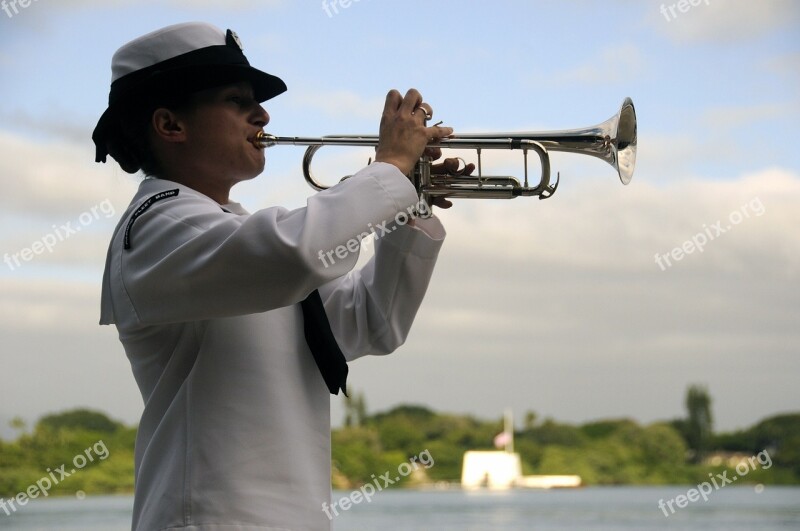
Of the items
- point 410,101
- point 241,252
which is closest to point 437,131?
point 410,101

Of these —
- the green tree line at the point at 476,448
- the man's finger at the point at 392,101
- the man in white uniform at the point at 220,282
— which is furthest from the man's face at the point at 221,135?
the green tree line at the point at 476,448

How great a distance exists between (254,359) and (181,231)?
9.0 inches

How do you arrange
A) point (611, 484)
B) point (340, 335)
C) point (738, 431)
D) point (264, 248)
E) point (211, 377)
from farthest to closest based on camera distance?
point (611, 484)
point (738, 431)
point (340, 335)
point (211, 377)
point (264, 248)

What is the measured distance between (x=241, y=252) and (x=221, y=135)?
1.13ft

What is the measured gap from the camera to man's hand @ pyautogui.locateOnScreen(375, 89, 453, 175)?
5.93 feet

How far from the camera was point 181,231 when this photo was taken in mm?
1699

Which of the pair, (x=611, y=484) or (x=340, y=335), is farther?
(x=611, y=484)

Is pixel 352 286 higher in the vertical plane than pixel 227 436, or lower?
higher

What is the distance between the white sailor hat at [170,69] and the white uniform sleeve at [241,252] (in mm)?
246

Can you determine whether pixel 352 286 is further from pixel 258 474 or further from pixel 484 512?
pixel 484 512

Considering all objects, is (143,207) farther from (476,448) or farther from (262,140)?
(476,448)

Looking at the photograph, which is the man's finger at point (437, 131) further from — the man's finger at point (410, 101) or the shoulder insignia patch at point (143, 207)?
Result: the shoulder insignia patch at point (143, 207)

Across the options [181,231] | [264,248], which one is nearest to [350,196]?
[264,248]

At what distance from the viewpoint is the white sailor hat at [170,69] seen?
73.6 inches
